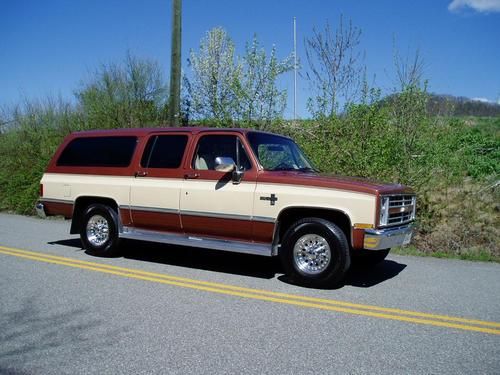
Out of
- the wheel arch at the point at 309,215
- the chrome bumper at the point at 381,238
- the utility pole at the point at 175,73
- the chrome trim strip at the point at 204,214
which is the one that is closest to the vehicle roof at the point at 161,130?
the chrome trim strip at the point at 204,214

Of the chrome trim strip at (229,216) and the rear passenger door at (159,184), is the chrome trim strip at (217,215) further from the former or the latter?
the rear passenger door at (159,184)

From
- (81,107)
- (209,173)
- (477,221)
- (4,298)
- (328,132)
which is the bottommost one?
(4,298)

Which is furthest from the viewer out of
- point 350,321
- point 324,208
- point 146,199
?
point 146,199

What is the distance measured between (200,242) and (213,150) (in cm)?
140

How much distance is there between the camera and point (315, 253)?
250 inches

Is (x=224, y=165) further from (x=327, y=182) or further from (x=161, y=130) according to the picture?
(x=161, y=130)

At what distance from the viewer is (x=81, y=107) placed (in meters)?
16.9

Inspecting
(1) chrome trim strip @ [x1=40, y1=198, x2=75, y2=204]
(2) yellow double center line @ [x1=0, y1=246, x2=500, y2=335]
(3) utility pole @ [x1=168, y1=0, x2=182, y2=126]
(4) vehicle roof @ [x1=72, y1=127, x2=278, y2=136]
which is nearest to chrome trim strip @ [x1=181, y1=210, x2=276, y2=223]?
(2) yellow double center line @ [x1=0, y1=246, x2=500, y2=335]

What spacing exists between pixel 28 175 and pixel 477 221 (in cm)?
1316

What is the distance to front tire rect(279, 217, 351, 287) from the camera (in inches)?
240

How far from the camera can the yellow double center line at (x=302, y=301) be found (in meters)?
4.93

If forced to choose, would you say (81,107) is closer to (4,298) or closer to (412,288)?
(4,298)

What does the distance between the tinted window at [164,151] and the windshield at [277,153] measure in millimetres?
1195

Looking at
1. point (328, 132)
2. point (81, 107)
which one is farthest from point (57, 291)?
point (81, 107)
